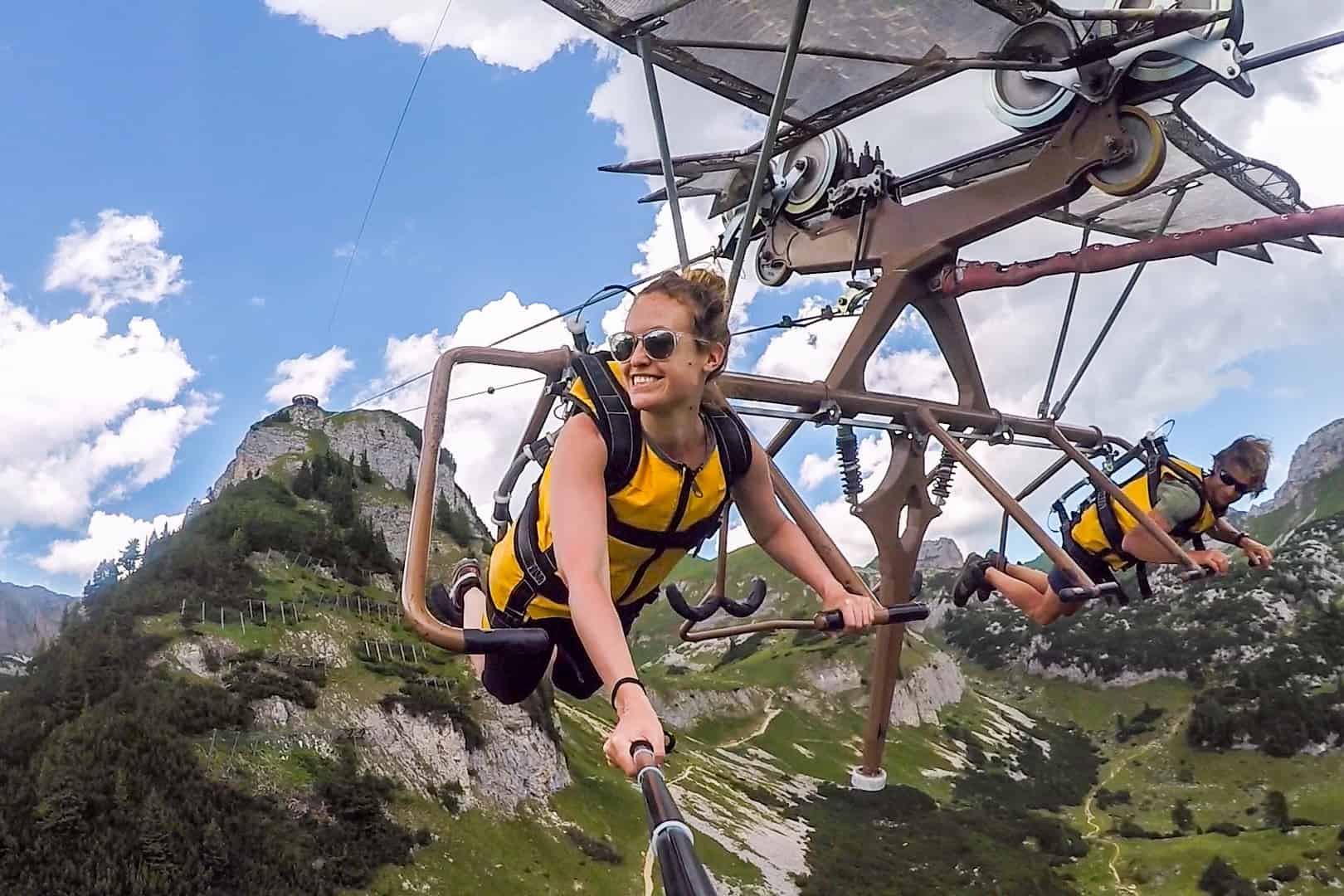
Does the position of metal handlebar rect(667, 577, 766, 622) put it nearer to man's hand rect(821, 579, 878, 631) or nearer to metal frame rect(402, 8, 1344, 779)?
metal frame rect(402, 8, 1344, 779)

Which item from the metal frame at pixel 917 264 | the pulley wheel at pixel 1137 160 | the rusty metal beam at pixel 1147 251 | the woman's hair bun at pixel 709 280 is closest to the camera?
the woman's hair bun at pixel 709 280

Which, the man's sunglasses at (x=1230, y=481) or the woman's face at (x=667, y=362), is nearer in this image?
the woman's face at (x=667, y=362)

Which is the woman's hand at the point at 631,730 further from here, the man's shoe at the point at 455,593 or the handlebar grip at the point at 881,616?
the man's shoe at the point at 455,593

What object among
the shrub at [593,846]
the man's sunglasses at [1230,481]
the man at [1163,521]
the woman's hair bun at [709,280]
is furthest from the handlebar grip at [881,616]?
the shrub at [593,846]

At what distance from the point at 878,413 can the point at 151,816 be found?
56.4 meters

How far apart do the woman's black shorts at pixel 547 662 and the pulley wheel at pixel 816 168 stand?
6499 mm

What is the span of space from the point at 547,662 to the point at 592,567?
1.45 metres

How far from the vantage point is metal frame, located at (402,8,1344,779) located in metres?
8.22

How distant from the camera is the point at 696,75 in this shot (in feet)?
32.7

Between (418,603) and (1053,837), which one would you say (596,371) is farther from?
(1053,837)

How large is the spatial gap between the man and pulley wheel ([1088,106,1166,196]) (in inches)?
99.3

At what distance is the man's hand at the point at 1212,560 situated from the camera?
9297 millimetres

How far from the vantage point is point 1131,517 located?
31.3ft

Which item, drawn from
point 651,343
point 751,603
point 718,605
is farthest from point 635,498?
point 718,605
